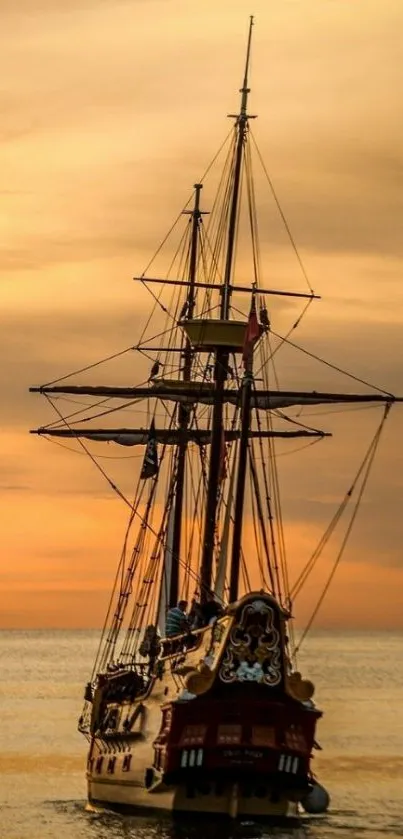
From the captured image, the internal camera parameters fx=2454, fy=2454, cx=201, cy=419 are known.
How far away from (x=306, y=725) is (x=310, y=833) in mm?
6681

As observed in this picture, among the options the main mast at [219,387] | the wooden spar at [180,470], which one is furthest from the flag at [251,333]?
the wooden spar at [180,470]

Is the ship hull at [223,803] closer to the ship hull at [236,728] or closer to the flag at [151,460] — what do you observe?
the ship hull at [236,728]

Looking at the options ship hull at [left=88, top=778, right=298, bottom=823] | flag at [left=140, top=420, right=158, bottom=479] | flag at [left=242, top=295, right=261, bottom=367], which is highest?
flag at [left=140, top=420, right=158, bottom=479]

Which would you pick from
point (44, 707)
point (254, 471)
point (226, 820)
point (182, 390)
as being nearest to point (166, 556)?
point (182, 390)

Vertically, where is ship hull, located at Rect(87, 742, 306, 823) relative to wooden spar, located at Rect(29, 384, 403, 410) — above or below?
below

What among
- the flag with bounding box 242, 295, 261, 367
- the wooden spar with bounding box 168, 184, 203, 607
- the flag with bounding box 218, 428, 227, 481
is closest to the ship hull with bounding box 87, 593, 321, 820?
the flag with bounding box 242, 295, 261, 367

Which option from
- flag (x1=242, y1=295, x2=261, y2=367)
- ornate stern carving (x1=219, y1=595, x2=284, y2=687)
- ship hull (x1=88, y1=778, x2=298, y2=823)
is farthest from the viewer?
flag (x1=242, y1=295, x2=261, y2=367)

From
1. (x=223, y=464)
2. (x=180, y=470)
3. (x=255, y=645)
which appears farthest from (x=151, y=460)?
(x=255, y=645)

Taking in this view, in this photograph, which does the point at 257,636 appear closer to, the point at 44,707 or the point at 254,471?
the point at 254,471

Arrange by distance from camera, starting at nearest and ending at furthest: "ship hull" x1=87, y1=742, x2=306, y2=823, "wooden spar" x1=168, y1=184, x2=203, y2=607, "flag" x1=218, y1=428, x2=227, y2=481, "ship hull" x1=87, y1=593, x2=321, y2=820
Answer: "ship hull" x1=87, y1=593, x2=321, y2=820, "ship hull" x1=87, y1=742, x2=306, y2=823, "flag" x1=218, y1=428, x2=227, y2=481, "wooden spar" x1=168, y1=184, x2=203, y2=607

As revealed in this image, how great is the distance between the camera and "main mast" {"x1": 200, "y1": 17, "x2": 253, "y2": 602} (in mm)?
83500

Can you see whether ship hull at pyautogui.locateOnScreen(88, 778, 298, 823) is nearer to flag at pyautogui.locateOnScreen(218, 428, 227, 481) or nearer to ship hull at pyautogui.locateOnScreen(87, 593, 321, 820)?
ship hull at pyautogui.locateOnScreen(87, 593, 321, 820)

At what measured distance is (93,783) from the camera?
87.5m

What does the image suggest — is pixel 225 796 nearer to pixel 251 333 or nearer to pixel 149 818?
pixel 149 818
